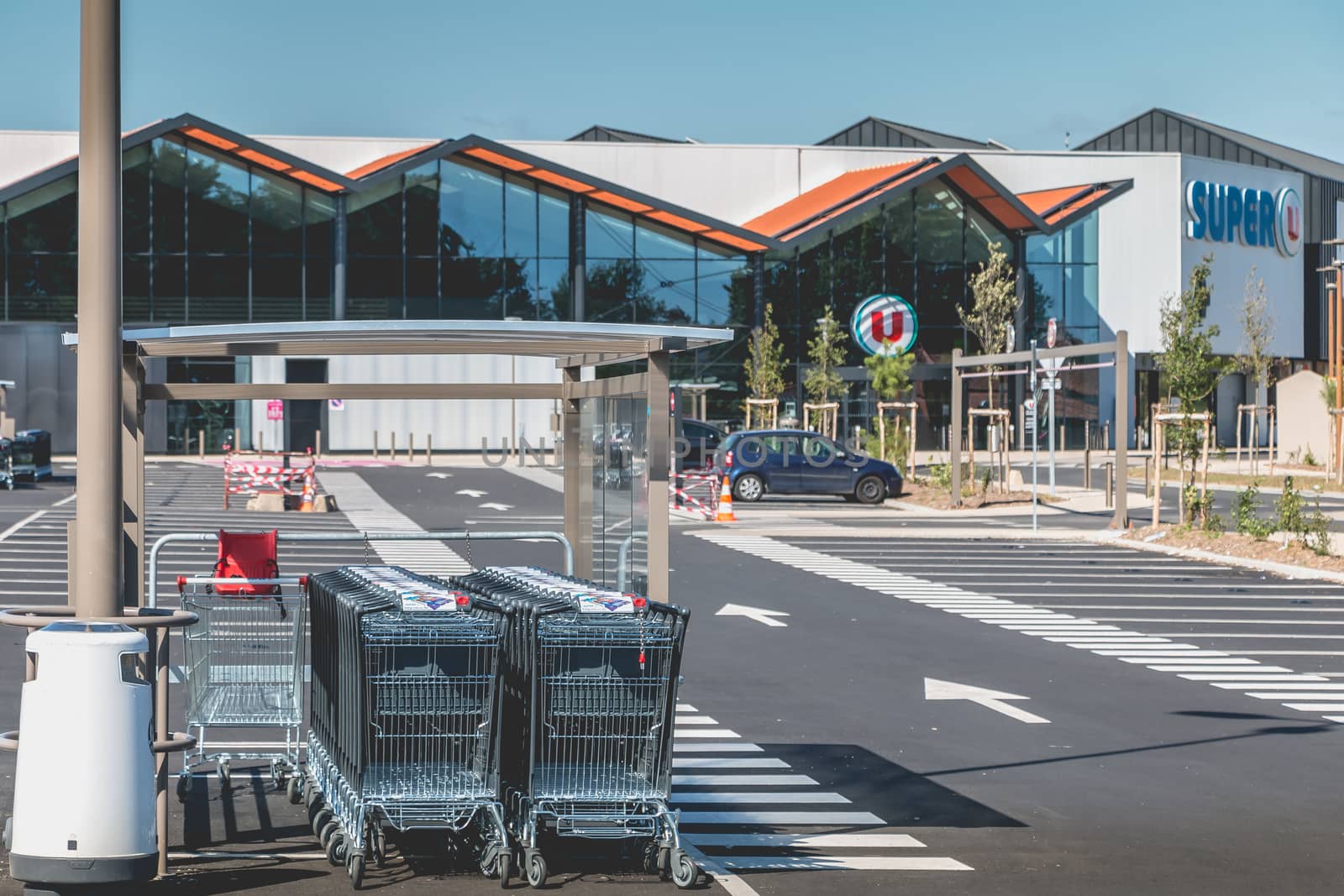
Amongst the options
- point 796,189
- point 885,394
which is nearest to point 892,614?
point 885,394

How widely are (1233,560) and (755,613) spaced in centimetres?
911

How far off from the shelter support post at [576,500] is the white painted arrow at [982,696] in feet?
10.8

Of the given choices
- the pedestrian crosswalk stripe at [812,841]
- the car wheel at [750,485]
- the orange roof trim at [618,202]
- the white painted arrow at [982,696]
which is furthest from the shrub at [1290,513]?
Result: the orange roof trim at [618,202]

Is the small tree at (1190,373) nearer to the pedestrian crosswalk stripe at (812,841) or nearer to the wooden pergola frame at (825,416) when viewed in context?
the wooden pergola frame at (825,416)

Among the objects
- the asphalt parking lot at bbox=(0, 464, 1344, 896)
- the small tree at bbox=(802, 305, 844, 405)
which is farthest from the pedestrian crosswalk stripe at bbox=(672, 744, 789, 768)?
the small tree at bbox=(802, 305, 844, 405)

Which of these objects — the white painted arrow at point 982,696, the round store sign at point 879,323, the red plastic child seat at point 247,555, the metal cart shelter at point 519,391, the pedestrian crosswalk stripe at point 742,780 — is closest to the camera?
the metal cart shelter at point 519,391

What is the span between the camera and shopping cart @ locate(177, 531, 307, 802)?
28.7 ft

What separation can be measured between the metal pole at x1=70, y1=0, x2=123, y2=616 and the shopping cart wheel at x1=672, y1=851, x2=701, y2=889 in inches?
98.5

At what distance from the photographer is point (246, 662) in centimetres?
902

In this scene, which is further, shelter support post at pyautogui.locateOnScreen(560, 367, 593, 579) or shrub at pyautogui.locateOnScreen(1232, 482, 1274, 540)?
shrub at pyautogui.locateOnScreen(1232, 482, 1274, 540)

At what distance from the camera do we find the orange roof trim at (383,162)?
186 ft

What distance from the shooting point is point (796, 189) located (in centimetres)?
6338

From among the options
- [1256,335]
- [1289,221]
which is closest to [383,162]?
[1256,335]

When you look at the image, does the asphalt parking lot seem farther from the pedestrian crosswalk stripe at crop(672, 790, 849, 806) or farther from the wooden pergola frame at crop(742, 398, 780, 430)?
the wooden pergola frame at crop(742, 398, 780, 430)
